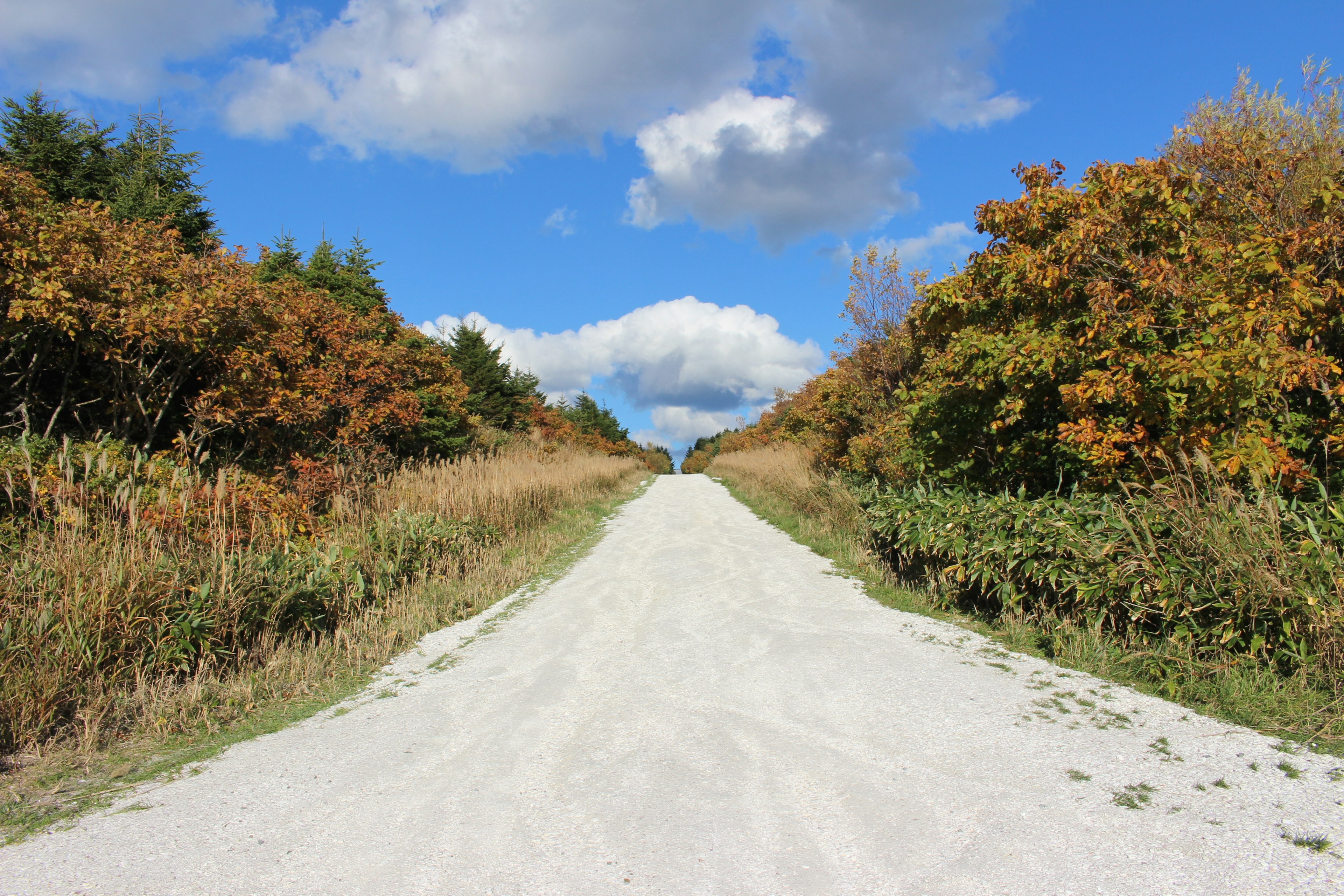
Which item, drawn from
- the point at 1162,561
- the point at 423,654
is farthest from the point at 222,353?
the point at 1162,561

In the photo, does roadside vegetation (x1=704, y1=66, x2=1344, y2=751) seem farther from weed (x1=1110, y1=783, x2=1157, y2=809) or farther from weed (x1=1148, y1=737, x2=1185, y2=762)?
weed (x1=1110, y1=783, x2=1157, y2=809)

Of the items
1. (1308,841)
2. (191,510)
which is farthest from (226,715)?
(1308,841)

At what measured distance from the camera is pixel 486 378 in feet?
93.9

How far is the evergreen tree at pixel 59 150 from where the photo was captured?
58.1ft

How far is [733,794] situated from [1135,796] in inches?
75.6

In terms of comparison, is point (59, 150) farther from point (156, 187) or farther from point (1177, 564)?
point (1177, 564)

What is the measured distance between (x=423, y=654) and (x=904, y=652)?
4.32 m

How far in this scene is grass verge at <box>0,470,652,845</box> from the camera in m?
3.58

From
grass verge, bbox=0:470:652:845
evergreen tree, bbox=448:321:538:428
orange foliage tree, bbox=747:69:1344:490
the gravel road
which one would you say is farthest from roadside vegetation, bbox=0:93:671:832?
evergreen tree, bbox=448:321:538:428

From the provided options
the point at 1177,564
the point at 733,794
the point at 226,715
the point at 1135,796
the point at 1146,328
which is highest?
the point at 1146,328

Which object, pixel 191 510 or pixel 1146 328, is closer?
pixel 1146 328

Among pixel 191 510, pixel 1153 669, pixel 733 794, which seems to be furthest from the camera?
pixel 191 510

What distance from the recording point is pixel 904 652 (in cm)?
574

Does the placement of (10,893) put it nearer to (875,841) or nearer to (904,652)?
(875,841)
